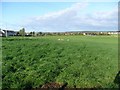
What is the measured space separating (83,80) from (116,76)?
74.1 inches

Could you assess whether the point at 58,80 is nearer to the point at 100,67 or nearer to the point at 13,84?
the point at 13,84

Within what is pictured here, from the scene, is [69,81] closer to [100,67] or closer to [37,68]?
[37,68]

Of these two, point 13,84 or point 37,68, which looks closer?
point 13,84

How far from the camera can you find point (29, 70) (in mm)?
16078

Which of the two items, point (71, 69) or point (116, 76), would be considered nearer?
point (116, 76)

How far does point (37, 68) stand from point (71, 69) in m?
1.90

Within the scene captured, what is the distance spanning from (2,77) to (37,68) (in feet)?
8.90

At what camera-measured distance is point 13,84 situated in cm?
1366

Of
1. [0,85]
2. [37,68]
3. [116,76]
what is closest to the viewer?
[0,85]

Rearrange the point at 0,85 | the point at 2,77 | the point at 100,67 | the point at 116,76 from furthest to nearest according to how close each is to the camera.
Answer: the point at 100,67
the point at 116,76
the point at 2,77
the point at 0,85

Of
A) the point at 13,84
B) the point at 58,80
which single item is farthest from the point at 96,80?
the point at 13,84

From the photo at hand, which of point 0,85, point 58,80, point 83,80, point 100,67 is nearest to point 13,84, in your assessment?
point 0,85

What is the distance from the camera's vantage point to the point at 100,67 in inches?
706

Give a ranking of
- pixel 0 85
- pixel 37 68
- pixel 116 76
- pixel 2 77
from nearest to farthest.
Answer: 1. pixel 0 85
2. pixel 2 77
3. pixel 116 76
4. pixel 37 68
